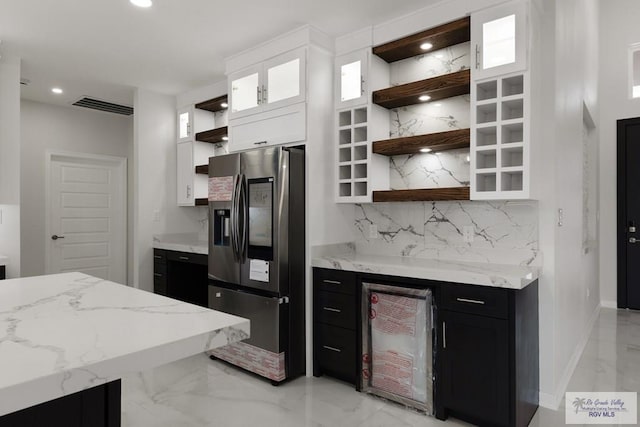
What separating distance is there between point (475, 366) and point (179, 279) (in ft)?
10.9

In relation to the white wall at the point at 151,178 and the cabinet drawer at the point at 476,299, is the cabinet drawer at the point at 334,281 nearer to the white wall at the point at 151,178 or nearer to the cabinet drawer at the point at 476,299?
the cabinet drawer at the point at 476,299

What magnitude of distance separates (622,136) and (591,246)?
169 cm

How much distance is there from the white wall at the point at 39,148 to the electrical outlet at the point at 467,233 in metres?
5.08

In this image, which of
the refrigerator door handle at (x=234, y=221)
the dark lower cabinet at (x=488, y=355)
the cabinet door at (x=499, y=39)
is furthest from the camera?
the refrigerator door handle at (x=234, y=221)

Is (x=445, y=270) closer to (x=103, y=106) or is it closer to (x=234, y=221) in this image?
(x=234, y=221)

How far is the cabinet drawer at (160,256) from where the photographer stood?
14.9 ft

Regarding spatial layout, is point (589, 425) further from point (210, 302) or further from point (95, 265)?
point (95, 265)

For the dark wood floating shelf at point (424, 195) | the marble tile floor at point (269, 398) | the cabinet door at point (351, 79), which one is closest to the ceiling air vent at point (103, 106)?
the cabinet door at point (351, 79)

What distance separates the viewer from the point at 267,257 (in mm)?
3135

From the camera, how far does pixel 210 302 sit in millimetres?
3604

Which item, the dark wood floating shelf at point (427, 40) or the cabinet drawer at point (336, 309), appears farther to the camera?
the cabinet drawer at point (336, 309)

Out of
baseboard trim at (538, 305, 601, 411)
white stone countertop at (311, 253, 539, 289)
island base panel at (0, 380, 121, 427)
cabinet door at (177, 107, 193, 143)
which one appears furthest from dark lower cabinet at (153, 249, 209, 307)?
island base panel at (0, 380, 121, 427)

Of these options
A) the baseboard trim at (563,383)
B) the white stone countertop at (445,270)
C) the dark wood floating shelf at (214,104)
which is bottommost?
the baseboard trim at (563,383)

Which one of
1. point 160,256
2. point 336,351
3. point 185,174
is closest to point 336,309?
point 336,351
